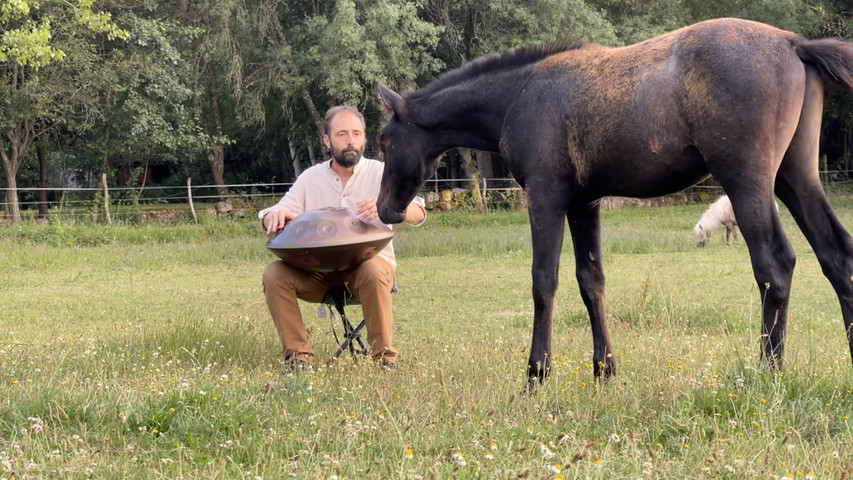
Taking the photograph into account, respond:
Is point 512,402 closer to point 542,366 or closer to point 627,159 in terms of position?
point 542,366

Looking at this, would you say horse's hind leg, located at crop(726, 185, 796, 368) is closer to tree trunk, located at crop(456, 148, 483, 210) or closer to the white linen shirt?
the white linen shirt

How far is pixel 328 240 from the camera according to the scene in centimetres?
527

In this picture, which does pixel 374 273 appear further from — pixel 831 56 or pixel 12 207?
pixel 12 207

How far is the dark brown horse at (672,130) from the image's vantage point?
402 centimetres

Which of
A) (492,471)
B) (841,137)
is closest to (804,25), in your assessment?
(841,137)

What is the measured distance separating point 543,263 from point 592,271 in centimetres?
60

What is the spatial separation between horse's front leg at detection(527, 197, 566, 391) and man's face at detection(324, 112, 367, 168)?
6.08ft

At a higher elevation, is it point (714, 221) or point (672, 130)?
point (672, 130)

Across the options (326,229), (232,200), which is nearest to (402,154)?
(326,229)

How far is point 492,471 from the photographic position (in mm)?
3117

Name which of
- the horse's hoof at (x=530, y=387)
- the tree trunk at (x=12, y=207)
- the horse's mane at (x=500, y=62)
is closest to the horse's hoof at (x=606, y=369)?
the horse's hoof at (x=530, y=387)

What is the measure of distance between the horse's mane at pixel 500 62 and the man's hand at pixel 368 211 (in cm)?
81

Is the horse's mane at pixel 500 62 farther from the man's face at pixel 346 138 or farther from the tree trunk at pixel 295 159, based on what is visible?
the tree trunk at pixel 295 159

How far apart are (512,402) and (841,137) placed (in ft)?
129
